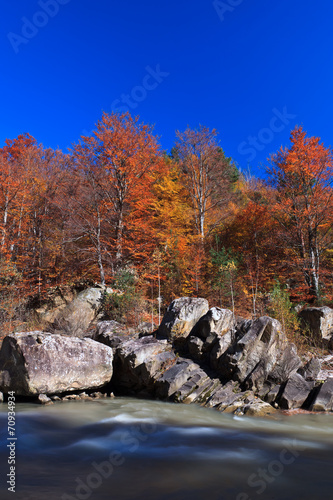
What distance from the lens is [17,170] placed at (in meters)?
21.1

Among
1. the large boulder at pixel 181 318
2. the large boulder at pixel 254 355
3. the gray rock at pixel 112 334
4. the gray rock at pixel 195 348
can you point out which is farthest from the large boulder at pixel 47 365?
the large boulder at pixel 254 355

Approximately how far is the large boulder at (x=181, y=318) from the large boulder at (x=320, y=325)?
469 centimetres

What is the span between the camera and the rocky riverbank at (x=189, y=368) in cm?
857

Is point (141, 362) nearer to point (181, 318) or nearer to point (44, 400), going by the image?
point (181, 318)

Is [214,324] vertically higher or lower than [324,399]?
higher

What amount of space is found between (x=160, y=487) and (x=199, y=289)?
529 inches

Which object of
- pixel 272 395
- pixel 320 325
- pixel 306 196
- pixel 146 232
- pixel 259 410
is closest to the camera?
pixel 259 410

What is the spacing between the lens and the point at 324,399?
26.2 feet

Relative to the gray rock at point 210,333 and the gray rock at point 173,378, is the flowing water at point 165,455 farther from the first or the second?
the gray rock at point 210,333

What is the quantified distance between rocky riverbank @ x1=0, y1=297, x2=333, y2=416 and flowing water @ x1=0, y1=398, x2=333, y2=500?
68cm

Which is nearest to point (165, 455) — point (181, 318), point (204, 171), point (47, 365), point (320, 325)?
point (47, 365)

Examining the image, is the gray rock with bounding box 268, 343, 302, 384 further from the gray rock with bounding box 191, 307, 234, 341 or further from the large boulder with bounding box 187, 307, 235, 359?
the gray rock with bounding box 191, 307, 234, 341

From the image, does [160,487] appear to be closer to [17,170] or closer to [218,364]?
[218,364]

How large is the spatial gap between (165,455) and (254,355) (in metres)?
4.86
